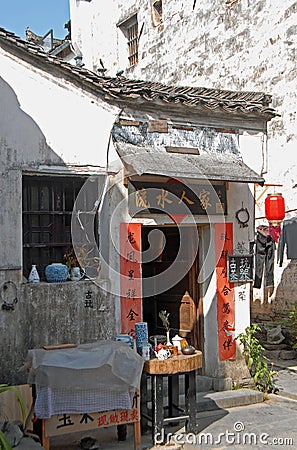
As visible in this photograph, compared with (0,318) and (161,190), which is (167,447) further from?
(161,190)

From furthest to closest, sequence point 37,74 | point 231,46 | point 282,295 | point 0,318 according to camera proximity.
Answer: point 231,46 < point 282,295 < point 37,74 < point 0,318

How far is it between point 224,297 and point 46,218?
3286 mm

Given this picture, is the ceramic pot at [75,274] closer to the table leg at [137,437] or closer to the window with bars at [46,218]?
the window with bars at [46,218]

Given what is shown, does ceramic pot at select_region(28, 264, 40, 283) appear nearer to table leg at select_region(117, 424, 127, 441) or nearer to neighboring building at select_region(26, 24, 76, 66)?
table leg at select_region(117, 424, 127, 441)

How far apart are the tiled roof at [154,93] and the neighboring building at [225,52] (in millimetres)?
659

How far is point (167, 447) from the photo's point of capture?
7047 millimetres

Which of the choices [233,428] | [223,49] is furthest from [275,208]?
[223,49]

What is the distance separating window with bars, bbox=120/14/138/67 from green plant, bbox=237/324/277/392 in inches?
483

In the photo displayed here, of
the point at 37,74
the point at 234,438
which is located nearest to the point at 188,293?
the point at 234,438

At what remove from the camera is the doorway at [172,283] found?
9.67 m

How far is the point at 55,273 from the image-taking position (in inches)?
315

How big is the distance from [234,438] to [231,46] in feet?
36.0

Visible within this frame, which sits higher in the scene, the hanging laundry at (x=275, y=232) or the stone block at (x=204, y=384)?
the hanging laundry at (x=275, y=232)

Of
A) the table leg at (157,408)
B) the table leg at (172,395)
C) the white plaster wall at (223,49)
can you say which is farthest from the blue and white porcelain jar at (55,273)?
the white plaster wall at (223,49)
